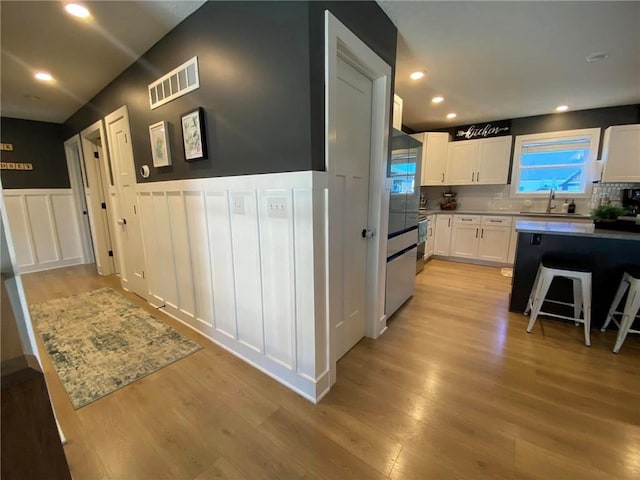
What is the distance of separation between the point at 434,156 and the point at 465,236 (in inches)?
63.5

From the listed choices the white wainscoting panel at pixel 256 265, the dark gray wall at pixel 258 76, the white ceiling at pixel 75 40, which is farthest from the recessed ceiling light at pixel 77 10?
the white wainscoting panel at pixel 256 265

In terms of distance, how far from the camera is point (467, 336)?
2328 mm

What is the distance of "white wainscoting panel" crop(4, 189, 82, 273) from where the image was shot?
4219 mm

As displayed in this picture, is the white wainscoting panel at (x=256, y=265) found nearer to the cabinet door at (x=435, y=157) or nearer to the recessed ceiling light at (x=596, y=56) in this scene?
the recessed ceiling light at (x=596, y=56)

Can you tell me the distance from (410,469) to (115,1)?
3.28 metres

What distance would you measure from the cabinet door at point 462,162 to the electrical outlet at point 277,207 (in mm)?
4451

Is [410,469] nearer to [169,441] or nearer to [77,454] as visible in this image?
[169,441]

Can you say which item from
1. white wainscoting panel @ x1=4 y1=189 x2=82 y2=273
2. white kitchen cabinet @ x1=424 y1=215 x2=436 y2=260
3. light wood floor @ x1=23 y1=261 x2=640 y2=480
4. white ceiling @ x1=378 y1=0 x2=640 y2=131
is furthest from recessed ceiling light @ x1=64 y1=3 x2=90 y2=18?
white kitchen cabinet @ x1=424 y1=215 x2=436 y2=260

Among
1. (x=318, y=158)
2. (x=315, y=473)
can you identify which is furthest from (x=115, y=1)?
(x=315, y=473)

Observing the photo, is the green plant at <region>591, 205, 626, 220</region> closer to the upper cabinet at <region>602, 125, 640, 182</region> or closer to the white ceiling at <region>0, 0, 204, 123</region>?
the upper cabinet at <region>602, 125, 640, 182</region>

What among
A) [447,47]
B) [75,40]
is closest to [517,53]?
[447,47]

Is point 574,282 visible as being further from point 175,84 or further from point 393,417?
point 175,84

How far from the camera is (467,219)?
181 inches

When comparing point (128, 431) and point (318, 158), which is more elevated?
point (318, 158)
